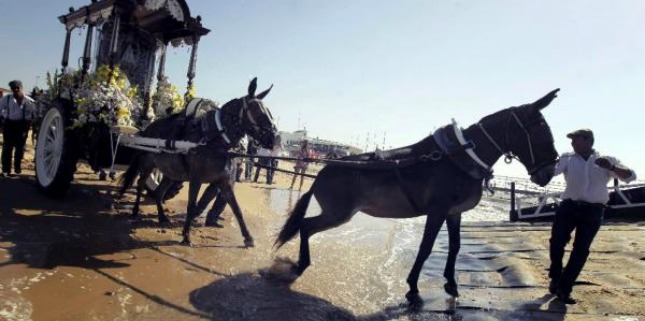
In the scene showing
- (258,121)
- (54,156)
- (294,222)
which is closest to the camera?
(294,222)

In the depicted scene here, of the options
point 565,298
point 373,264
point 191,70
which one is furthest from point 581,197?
point 191,70

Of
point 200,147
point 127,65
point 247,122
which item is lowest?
point 200,147

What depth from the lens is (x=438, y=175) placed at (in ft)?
15.5

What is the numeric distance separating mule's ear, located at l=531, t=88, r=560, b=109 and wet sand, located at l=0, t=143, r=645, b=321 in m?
2.14

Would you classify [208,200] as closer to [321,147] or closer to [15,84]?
[15,84]

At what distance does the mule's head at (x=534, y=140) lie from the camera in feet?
15.3

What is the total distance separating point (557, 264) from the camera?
521 centimetres

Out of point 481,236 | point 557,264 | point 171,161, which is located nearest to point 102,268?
point 171,161

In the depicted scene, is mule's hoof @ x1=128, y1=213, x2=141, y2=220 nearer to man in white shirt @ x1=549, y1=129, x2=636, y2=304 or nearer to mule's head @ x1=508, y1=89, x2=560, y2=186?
mule's head @ x1=508, y1=89, x2=560, y2=186

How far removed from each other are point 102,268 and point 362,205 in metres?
2.89

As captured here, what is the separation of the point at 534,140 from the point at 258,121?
349 centimetres

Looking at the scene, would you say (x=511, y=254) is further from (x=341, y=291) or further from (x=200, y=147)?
(x=200, y=147)

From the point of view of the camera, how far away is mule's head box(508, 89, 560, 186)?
4.66m

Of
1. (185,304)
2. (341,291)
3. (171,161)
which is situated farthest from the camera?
(171,161)
